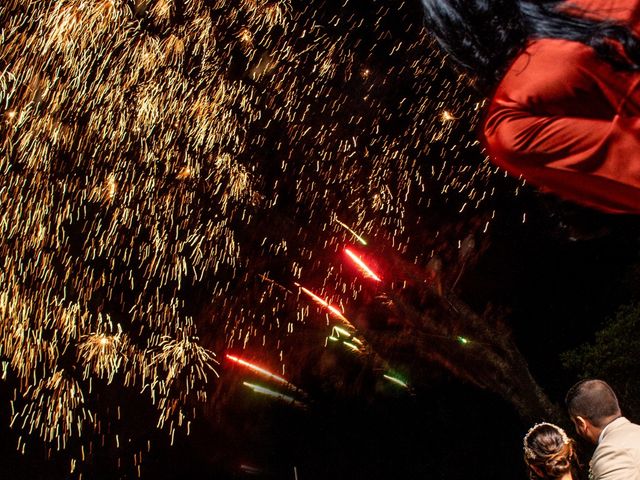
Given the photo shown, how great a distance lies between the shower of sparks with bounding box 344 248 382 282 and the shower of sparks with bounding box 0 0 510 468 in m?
0.25

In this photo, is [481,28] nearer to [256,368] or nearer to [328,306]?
[328,306]

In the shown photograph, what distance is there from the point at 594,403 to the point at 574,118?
1.72 meters

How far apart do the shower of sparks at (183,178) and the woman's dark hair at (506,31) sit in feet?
11.3

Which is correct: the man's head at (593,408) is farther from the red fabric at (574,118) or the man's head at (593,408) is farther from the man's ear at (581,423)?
the red fabric at (574,118)

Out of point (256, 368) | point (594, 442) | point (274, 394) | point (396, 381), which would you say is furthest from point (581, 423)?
point (274, 394)

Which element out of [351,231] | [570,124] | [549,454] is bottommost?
[549,454]

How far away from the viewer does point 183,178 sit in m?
5.31

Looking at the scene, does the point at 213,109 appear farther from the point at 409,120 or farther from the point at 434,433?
the point at 434,433

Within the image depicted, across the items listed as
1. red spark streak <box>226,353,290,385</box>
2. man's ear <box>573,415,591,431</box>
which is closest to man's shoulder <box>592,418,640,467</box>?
man's ear <box>573,415,591,431</box>

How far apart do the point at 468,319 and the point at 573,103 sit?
624 centimetres

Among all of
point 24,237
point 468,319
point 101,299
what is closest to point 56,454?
point 101,299

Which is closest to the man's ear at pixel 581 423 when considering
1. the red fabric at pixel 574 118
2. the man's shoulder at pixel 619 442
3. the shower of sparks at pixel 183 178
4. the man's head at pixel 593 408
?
the man's head at pixel 593 408

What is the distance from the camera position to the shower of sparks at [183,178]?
455 cm

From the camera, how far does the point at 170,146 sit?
5.12 meters
